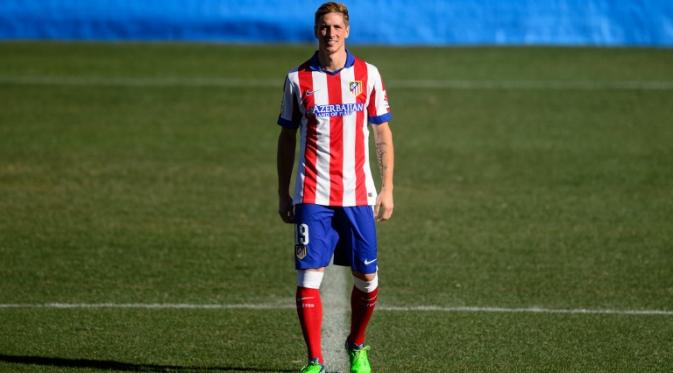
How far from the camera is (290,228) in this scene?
1033cm

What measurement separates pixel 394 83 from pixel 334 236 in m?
12.0

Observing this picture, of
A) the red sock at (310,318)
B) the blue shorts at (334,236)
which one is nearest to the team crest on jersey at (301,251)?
the blue shorts at (334,236)

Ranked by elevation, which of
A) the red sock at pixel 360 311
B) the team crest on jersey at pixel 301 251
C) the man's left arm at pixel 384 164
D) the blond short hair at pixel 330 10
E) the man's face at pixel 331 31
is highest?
the blond short hair at pixel 330 10

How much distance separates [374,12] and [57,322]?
584 inches

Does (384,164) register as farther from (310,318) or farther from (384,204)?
(310,318)

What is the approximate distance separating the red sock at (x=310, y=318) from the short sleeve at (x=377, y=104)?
0.98 metres

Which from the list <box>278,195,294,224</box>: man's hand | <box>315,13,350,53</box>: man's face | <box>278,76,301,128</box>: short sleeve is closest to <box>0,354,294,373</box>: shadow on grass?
<box>278,195,294,224</box>: man's hand

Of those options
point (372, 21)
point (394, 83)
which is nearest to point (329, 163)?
point (394, 83)

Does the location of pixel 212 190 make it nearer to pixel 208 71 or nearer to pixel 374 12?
pixel 208 71

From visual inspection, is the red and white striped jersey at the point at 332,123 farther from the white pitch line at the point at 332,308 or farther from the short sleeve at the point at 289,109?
the white pitch line at the point at 332,308

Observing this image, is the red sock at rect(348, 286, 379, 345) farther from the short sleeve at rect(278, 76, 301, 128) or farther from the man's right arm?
the short sleeve at rect(278, 76, 301, 128)

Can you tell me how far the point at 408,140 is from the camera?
1425 cm

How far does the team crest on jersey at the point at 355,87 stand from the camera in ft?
20.7

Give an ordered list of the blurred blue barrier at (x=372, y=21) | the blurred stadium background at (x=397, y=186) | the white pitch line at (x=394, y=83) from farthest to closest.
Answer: the blurred blue barrier at (x=372, y=21), the white pitch line at (x=394, y=83), the blurred stadium background at (x=397, y=186)
